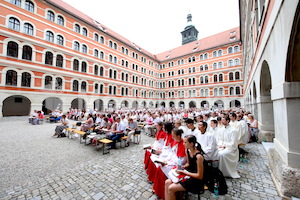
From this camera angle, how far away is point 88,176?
4008 mm

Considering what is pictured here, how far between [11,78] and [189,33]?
4918 cm

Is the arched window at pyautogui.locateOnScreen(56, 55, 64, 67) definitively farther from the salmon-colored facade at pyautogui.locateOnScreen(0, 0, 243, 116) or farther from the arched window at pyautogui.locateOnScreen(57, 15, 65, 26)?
the arched window at pyautogui.locateOnScreen(57, 15, 65, 26)

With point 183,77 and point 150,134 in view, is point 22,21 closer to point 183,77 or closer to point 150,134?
point 150,134

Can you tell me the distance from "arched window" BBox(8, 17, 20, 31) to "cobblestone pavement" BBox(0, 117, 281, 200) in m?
17.4

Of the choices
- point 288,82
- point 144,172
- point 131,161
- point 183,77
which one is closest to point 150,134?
point 131,161

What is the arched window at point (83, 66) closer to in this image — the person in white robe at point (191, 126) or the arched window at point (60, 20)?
the arched window at point (60, 20)

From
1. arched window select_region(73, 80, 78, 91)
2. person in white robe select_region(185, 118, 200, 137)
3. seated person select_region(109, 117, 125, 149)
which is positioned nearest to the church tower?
arched window select_region(73, 80, 78, 91)

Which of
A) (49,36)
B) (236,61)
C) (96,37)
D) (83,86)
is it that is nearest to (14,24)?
(49,36)

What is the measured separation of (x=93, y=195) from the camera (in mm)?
3170

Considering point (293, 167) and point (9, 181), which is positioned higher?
point (293, 167)

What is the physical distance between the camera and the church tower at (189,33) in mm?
45338

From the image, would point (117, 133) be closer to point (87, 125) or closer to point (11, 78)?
point (87, 125)

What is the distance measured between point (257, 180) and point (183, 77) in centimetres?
3436

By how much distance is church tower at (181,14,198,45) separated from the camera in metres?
45.3
